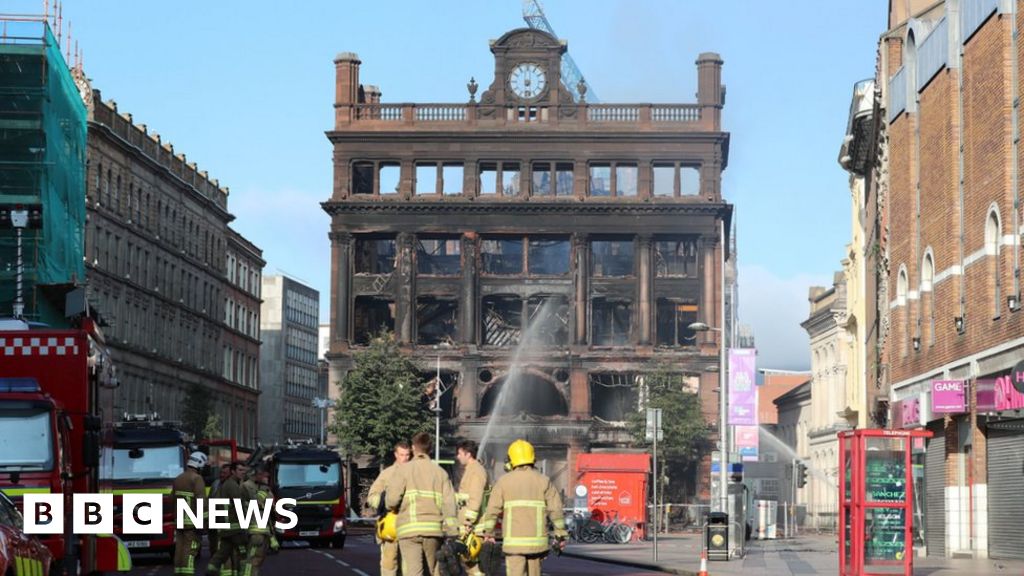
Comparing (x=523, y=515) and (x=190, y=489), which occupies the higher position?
(x=190, y=489)

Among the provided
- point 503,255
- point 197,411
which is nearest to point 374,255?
point 503,255

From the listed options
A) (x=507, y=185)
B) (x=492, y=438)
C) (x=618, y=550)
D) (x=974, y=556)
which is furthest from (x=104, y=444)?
(x=507, y=185)

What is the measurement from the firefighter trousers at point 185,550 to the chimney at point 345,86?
290 ft

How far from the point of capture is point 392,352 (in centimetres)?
10444

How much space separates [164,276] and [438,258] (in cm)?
1722

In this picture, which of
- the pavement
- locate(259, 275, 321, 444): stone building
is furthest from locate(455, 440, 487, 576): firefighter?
locate(259, 275, 321, 444): stone building

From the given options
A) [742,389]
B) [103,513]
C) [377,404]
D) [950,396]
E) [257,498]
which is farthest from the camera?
[377,404]

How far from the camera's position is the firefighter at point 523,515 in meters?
18.7

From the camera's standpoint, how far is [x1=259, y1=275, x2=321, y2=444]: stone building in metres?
166

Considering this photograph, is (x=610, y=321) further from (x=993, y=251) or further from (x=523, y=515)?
(x=523, y=515)

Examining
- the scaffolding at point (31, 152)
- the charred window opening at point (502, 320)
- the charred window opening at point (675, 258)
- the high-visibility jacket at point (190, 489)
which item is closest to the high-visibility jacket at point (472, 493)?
the high-visibility jacket at point (190, 489)

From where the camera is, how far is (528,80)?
113812 millimetres

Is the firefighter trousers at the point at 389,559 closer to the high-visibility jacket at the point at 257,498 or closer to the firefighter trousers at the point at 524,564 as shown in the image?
the firefighter trousers at the point at 524,564

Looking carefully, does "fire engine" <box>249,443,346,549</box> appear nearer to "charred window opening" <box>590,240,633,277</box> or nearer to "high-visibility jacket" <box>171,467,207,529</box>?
"high-visibility jacket" <box>171,467,207,529</box>
